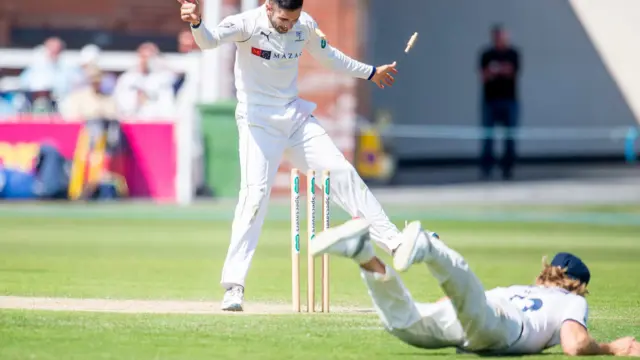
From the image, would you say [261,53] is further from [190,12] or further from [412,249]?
[412,249]

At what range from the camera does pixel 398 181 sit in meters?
23.3

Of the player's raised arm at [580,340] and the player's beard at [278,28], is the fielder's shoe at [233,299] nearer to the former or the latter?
the player's beard at [278,28]

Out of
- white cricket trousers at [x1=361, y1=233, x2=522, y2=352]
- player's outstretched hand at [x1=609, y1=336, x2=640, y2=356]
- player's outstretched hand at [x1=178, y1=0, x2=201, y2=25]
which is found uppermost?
player's outstretched hand at [x1=178, y1=0, x2=201, y2=25]

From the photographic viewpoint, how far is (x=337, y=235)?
20.4ft

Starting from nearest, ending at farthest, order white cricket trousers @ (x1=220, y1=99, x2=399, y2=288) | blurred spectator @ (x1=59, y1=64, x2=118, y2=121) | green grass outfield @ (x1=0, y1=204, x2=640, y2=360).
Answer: green grass outfield @ (x1=0, y1=204, x2=640, y2=360)
white cricket trousers @ (x1=220, y1=99, x2=399, y2=288)
blurred spectator @ (x1=59, y1=64, x2=118, y2=121)

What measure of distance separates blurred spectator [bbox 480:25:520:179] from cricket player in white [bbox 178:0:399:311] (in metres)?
13.9

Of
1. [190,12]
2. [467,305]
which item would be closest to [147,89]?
[190,12]

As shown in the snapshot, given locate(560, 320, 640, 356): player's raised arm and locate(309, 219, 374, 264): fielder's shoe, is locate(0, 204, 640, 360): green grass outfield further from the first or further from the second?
locate(309, 219, 374, 264): fielder's shoe

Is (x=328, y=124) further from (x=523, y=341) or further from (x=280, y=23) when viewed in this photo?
(x=523, y=341)

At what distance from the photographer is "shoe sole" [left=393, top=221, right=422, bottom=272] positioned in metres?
6.04

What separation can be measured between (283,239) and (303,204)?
3896mm

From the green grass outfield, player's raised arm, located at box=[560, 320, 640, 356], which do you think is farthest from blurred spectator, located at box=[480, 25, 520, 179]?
player's raised arm, located at box=[560, 320, 640, 356]

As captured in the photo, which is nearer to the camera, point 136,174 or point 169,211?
point 169,211

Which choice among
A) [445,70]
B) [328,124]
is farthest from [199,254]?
[445,70]
